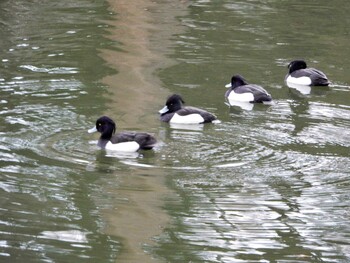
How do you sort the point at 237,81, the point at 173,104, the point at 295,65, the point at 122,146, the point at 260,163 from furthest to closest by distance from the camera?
the point at 295,65 < the point at 237,81 < the point at 173,104 < the point at 122,146 < the point at 260,163

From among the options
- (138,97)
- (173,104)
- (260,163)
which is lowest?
(138,97)

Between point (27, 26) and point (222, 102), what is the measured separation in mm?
6898

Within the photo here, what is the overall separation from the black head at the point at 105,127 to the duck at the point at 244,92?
3.08 meters

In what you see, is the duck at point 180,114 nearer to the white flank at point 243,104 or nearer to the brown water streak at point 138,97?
the brown water streak at point 138,97

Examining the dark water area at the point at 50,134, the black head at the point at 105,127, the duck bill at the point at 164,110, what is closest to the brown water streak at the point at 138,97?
the duck bill at the point at 164,110

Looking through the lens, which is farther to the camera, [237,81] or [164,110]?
[237,81]

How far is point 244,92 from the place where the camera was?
15.8m

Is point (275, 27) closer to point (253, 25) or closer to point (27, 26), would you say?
point (253, 25)

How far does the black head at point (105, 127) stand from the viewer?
13.2 metres

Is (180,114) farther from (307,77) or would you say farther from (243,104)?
(307,77)

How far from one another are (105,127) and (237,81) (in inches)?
140

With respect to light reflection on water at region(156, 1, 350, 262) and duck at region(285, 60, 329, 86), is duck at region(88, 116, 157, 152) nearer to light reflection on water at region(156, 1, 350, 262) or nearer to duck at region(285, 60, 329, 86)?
light reflection on water at region(156, 1, 350, 262)

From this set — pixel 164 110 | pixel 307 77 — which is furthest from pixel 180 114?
pixel 307 77

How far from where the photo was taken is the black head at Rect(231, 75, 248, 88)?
53.1ft
